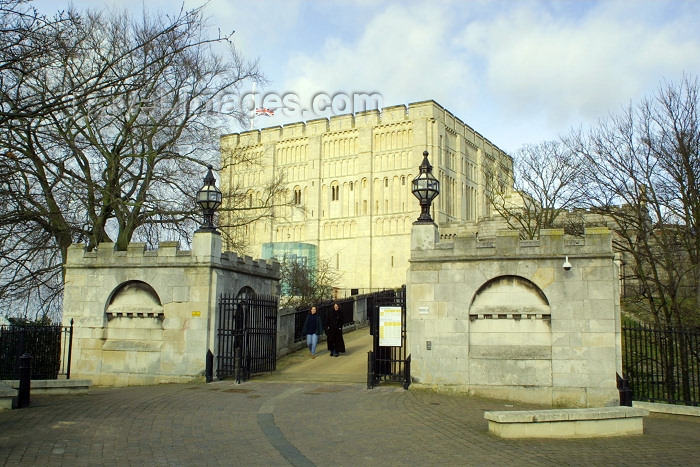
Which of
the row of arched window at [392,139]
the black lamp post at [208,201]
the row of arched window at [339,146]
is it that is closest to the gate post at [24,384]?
the black lamp post at [208,201]

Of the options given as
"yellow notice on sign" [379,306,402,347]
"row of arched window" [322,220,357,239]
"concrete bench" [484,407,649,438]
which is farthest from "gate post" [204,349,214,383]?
"row of arched window" [322,220,357,239]

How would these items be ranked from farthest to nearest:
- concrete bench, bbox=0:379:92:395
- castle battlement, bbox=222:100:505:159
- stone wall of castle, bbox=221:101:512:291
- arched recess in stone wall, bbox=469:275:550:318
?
1. castle battlement, bbox=222:100:505:159
2. stone wall of castle, bbox=221:101:512:291
3. arched recess in stone wall, bbox=469:275:550:318
4. concrete bench, bbox=0:379:92:395

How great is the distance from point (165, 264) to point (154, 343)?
1930mm

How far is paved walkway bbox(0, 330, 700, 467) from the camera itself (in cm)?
785

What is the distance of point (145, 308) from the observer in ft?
50.2

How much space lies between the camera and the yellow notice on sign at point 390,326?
553 inches

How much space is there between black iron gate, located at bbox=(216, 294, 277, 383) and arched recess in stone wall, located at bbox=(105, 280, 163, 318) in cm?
162

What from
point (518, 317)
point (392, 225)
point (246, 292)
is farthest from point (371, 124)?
point (518, 317)

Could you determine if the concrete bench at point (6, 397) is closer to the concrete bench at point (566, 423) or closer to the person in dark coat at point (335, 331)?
the concrete bench at point (566, 423)

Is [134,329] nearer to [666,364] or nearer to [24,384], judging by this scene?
[24,384]

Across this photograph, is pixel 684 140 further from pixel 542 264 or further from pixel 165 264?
pixel 165 264

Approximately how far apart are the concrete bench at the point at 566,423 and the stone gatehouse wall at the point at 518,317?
302 centimetres

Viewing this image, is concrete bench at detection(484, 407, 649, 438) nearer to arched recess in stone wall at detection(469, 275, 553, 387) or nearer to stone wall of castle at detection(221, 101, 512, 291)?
arched recess in stone wall at detection(469, 275, 553, 387)

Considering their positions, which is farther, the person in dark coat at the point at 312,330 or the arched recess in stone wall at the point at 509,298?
the person in dark coat at the point at 312,330
